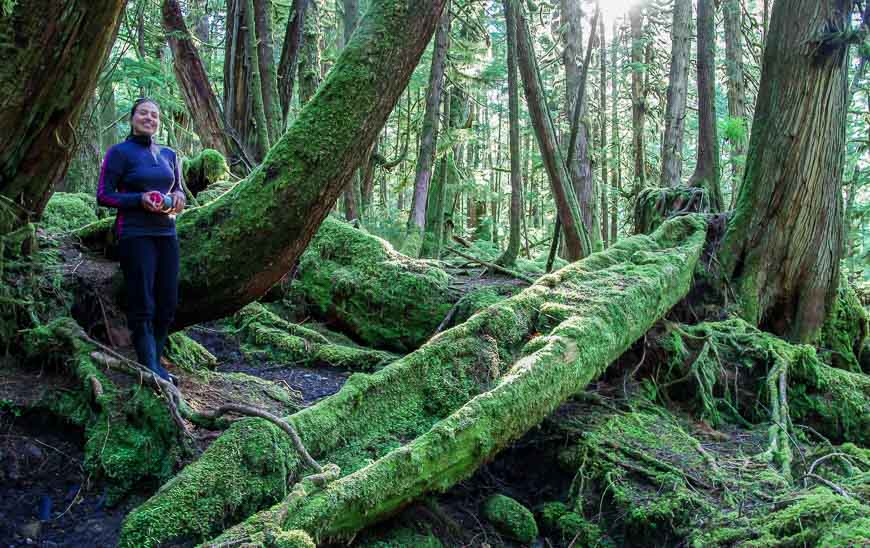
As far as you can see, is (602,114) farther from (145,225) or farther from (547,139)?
(145,225)

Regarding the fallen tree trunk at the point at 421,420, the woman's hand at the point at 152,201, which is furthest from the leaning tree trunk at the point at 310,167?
the fallen tree trunk at the point at 421,420

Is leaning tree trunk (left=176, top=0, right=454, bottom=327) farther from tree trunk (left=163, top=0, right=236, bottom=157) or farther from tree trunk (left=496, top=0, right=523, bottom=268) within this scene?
tree trunk (left=163, top=0, right=236, bottom=157)

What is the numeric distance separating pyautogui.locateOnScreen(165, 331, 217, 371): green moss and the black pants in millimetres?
586

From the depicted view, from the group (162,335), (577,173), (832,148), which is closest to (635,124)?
(577,173)

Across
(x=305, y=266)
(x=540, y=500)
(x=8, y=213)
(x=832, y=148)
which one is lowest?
(x=540, y=500)

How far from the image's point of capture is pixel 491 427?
11.8 feet

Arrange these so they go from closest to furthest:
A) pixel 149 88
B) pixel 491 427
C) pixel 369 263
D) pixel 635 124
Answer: pixel 491 427, pixel 369 263, pixel 149 88, pixel 635 124

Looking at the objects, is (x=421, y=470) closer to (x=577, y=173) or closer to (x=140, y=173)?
(x=140, y=173)

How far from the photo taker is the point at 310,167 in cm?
431

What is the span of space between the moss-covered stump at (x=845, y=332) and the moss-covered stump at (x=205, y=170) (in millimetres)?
7838

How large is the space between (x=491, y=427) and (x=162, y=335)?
2.43 meters

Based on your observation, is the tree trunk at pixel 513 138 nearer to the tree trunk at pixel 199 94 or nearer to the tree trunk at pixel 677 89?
the tree trunk at pixel 199 94

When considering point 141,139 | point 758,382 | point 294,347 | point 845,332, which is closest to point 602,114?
point 845,332

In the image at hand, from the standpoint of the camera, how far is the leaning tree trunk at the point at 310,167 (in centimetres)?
432
